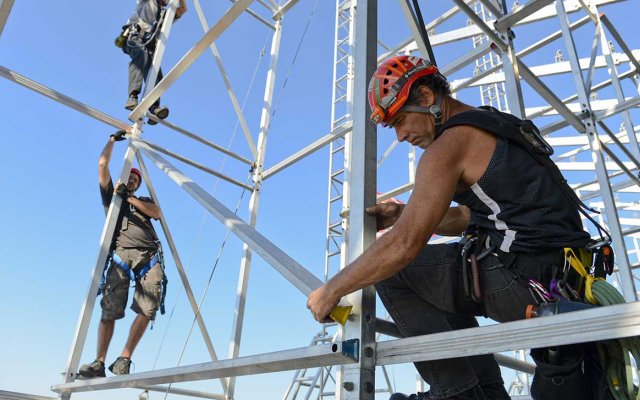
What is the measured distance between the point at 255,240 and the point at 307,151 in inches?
130

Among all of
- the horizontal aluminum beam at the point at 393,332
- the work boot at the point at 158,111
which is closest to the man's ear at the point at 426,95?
the horizontal aluminum beam at the point at 393,332

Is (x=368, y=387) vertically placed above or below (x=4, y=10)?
below

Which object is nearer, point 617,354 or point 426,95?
point 617,354

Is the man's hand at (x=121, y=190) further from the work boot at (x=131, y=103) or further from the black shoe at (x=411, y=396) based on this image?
the black shoe at (x=411, y=396)

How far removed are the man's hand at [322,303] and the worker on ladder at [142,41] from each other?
12.3ft

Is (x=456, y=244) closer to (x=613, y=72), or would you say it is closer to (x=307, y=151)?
(x=307, y=151)

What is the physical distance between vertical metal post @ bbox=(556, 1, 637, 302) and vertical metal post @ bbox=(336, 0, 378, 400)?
11.0 ft

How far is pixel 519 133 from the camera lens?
6.30 ft

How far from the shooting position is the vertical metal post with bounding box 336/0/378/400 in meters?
1.87

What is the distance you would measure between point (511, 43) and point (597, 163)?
5.25 ft

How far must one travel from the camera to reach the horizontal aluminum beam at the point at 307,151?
18.1 feet

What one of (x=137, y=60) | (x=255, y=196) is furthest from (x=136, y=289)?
(x=137, y=60)

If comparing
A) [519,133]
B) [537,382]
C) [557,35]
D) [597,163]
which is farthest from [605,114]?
[537,382]

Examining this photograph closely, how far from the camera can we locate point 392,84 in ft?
7.06
